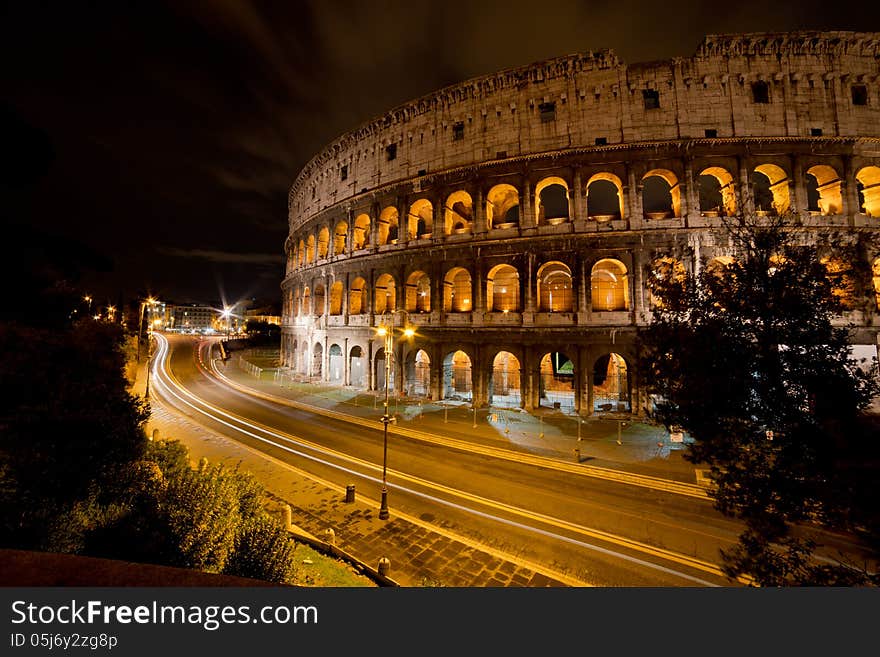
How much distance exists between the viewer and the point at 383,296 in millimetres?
27453

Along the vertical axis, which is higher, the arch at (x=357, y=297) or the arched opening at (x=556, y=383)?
the arch at (x=357, y=297)

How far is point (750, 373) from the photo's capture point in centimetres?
521

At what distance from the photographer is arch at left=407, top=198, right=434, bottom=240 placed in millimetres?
25308

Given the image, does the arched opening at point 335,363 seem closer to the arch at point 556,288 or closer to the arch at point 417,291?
the arch at point 417,291

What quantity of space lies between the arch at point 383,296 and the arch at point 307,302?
363 inches

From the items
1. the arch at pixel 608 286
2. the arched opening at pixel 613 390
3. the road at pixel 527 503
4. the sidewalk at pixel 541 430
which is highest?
the arch at pixel 608 286

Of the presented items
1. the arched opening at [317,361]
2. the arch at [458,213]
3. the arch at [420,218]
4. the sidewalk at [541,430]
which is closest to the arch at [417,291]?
the arch at [420,218]

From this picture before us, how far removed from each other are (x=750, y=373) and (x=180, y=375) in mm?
43570

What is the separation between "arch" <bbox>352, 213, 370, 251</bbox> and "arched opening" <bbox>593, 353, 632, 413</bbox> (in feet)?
71.0

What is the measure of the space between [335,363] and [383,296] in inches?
319

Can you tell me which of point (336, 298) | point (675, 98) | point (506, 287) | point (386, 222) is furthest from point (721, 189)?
point (336, 298)

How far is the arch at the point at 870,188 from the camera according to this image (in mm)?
19547

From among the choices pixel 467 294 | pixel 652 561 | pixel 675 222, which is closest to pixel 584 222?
pixel 675 222

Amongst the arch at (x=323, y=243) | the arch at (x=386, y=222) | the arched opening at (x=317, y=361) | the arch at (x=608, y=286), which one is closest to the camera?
the arch at (x=608, y=286)
